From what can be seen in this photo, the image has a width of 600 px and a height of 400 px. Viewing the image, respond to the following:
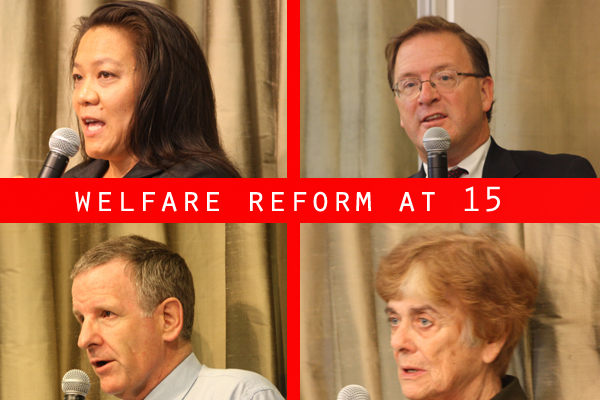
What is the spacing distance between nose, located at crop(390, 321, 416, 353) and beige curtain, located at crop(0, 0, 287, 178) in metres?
0.61

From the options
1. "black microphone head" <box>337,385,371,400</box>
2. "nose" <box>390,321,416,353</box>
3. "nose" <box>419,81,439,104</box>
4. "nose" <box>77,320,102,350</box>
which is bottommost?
"black microphone head" <box>337,385,371,400</box>

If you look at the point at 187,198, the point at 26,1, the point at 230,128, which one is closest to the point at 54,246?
the point at 187,198

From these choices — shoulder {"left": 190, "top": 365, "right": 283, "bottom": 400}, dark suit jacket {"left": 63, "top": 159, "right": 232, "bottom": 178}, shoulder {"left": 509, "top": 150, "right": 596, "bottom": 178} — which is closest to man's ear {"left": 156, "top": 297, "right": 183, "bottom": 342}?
shoulder {"left": 190, "top": 365, "right": 283, "bottom": 400}

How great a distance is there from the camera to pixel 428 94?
1.56m

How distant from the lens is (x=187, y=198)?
4.75 ft

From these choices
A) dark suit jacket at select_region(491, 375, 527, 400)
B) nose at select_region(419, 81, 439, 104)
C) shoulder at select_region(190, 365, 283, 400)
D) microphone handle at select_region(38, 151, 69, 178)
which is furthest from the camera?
nose at select_region(419, 81, 439, 104)

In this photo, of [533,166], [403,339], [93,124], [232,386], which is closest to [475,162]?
[533,166]

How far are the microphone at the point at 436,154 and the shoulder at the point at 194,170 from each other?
0.47 metres

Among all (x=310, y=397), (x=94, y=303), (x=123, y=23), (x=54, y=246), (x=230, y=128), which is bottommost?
(x=310, y=397)

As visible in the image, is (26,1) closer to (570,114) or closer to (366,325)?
(366,325)

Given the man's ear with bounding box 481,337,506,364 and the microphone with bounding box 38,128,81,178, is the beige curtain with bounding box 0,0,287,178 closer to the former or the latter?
the microphone with bounding box 38,128,81,178

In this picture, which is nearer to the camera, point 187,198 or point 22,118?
point 187,198

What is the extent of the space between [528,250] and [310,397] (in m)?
0.62

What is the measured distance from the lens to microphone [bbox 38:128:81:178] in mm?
1141
